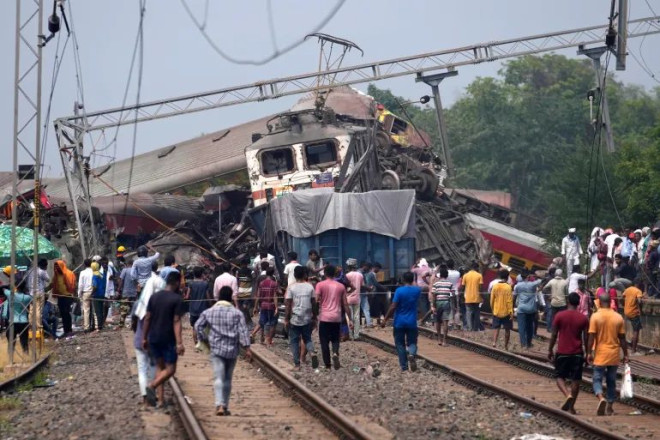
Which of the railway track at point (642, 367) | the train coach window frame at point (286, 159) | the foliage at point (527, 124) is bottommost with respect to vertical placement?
the railway track at point (642, 367)

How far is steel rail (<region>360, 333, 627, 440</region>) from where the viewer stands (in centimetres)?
1173

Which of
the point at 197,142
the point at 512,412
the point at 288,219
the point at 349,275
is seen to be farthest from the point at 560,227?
the point at 197,142

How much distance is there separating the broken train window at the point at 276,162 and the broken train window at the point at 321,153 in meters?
0.59

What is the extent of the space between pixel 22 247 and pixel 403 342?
1034 cm

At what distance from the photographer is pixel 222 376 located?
1212 cm

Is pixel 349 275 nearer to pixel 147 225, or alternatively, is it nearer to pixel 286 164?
pixel 286 164

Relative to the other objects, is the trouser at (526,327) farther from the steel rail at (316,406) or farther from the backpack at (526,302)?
the steel rail at (316,406)

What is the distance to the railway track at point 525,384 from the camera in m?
12.5

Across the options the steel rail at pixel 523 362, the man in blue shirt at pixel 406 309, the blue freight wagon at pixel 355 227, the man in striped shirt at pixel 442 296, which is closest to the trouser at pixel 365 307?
the steel rail at pixel 523 362

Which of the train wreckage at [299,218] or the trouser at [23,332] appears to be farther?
the train wreckage at [299,218]

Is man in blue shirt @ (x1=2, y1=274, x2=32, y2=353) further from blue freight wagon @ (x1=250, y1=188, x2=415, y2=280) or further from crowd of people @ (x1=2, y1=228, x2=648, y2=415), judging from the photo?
blue freight wagon @ (x1=250, y1=188, x2=415, y2=280)

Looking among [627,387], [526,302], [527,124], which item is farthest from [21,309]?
[527,124]

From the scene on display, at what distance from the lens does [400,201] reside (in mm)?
27203

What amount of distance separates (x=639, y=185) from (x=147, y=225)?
1539 centimetres
